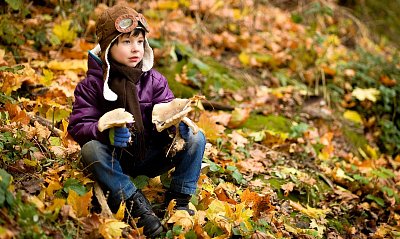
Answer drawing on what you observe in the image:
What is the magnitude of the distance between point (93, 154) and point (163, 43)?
3.11m

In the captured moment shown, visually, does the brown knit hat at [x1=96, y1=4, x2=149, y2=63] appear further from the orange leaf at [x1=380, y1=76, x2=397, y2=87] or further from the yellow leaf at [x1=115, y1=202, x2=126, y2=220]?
the orange leaf at [x1=380, y1=76, x2=397, y2=87]

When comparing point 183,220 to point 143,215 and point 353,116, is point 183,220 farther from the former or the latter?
point 353,116

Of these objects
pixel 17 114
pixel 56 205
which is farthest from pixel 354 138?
pixel 56 205

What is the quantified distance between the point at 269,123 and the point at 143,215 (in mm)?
2557

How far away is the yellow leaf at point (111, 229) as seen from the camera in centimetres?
263

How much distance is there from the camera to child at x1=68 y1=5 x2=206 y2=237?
2.88 meters

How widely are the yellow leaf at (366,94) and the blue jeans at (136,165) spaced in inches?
Answer: 138

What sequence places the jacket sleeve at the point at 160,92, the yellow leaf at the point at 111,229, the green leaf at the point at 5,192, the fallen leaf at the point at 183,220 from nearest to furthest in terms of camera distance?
the green leaf at the point at 5,192, the yellow leaf at the point at 111,229, the fallen leaf at the point at 183,220, the jacket sleeve at the point at 160,92

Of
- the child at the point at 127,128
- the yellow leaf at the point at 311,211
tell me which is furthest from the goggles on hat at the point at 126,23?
the yellow leaf at the point at 311,211

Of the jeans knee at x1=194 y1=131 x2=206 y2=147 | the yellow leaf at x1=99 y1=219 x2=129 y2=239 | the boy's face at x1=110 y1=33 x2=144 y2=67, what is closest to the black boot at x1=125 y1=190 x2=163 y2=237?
the yellow leaf at x1=99 y1=219 x2=129 y2=239

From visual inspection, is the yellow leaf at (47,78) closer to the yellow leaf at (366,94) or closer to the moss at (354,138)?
the moss at (354,138)

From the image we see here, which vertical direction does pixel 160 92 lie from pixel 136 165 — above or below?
above

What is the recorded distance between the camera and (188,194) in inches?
123

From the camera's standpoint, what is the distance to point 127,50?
3.00 metres
